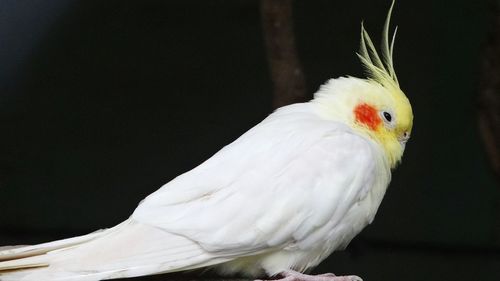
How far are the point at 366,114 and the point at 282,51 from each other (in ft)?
2.94

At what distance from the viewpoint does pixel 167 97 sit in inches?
184

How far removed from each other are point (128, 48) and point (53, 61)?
1.24 ft

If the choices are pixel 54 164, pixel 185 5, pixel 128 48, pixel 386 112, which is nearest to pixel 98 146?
pixel 54 164

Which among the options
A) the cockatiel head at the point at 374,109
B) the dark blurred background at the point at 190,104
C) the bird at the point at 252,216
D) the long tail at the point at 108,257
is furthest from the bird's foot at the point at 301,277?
the dark blurred background at the point at 190,104

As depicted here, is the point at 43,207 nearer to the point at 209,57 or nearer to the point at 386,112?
the point at 209,57

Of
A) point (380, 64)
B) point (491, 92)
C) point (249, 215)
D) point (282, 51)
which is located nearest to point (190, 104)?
point (282, 51)

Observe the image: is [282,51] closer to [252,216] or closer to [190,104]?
[190,104]

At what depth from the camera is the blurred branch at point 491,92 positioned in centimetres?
374

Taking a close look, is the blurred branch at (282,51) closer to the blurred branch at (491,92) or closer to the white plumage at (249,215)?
the blurred branch at (491,92)

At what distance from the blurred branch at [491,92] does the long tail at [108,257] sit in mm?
1629

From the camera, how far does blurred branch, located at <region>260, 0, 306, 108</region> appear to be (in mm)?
3795

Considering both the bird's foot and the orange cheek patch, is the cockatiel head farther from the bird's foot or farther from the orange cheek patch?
the bird's foot

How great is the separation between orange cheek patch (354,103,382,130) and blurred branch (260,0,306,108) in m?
0.85

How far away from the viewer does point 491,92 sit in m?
3.77
